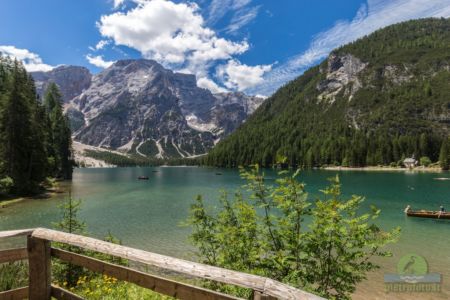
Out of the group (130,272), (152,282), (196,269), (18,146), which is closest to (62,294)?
(130,272)

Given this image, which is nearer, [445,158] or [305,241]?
[305,241]

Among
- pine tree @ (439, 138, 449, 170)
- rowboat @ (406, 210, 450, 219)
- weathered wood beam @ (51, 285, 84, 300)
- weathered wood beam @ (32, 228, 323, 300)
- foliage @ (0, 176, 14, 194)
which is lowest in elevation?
rowboat @ (406, 210, 450, 219)

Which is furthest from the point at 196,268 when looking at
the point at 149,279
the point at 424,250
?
the point at 424,250

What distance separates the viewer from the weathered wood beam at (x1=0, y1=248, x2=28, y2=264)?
5.51 metres

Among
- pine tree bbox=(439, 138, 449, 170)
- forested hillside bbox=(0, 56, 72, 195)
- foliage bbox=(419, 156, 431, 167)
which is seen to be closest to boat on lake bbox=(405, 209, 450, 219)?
forested hillside bbox=(0, 56, 72, 195)

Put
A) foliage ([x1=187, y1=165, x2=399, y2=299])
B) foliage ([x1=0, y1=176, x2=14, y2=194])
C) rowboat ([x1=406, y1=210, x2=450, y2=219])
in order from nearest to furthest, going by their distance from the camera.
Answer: foliage ([x1=187, y1=165, x2=399, y2=299])
rowboat ([x1=406, y1=210, x2=450, y2=219])
foliage ([x1=0, y1=176, x2=14, y2=194])

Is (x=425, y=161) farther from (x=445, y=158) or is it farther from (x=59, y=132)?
(x=59, y=132)

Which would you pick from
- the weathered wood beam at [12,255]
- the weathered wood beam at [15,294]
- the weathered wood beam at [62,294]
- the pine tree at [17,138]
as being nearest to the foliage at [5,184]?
the pine tree at [17,138]

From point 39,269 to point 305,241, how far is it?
6.20 meters

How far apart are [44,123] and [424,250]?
83.0 meters

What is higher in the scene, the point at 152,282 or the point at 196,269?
the point at 196,269

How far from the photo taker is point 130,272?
487cm

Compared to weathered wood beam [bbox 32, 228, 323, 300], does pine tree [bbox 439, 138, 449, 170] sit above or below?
above

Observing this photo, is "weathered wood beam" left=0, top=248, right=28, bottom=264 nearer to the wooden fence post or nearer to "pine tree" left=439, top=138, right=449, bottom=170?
the wooden fence post
